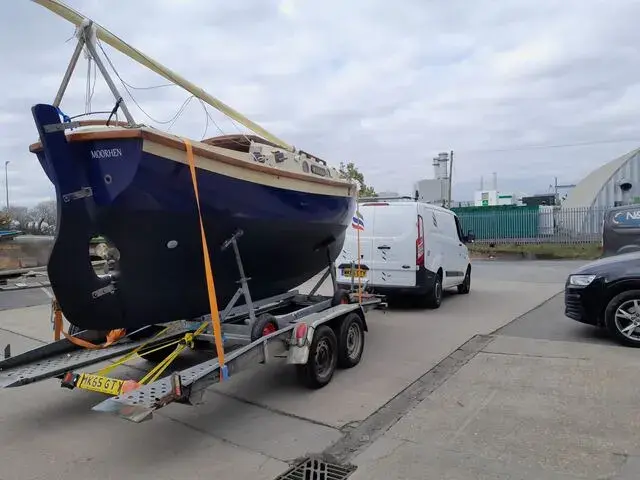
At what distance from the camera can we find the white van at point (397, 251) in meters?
9.84

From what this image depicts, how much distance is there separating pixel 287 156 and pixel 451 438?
3303mm

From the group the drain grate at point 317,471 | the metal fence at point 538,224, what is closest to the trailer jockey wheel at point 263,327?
Answer: the drain grate at point 317,471

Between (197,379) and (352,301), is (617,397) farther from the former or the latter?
(197,379)

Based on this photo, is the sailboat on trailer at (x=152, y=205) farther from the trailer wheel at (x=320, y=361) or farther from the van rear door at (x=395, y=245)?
the van rear door at (x=395, y=245)

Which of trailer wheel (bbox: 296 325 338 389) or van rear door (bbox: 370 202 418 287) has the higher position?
van rear door (bbox: 370 202 418 287)

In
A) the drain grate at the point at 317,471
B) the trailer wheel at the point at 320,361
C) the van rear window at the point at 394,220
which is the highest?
the van rear window at the point at 394,220

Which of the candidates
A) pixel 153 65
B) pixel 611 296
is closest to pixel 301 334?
pixel 153 65

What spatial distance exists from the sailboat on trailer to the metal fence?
25.0 m

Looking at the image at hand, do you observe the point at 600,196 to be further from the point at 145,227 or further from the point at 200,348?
the point at 145,227

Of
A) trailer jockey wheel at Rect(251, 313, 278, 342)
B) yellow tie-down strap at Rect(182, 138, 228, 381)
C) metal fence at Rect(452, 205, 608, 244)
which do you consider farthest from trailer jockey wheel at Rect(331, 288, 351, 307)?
metal fence at Rect(452, 205, 608, 244)

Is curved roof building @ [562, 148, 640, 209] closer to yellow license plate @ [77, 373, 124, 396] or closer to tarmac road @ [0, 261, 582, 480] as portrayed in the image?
tarmac road @ [0, 261, 582, 480]

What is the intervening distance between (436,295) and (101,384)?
7.24m

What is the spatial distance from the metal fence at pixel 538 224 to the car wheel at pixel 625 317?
22.2m

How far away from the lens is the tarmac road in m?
3.91
